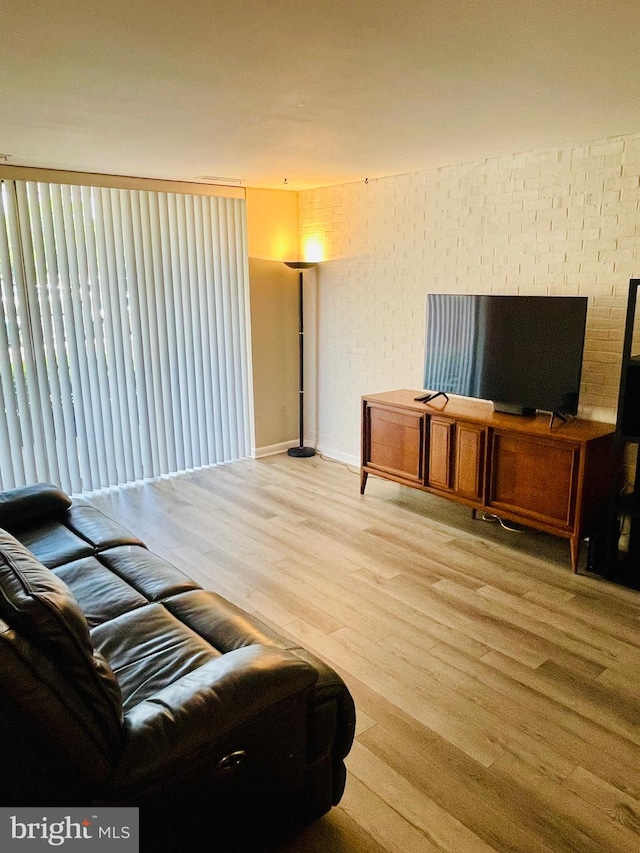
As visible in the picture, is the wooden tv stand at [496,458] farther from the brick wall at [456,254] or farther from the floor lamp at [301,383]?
the floor lamp at [301,383]

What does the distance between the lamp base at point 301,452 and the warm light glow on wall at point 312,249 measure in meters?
1.73

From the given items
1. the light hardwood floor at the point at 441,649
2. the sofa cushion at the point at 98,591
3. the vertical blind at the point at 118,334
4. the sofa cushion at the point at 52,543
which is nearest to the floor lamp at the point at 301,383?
the vertical blind at the point at 118,334

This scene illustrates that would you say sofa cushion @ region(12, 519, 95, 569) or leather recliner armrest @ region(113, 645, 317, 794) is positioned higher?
leather recliner armrest @ region(113, 645, 317, 794)

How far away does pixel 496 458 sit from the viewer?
3727 mm

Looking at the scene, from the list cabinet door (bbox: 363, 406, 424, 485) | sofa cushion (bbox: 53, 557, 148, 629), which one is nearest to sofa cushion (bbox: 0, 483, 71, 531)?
sofa cushion (bbox: 53, 557, 148, 629)

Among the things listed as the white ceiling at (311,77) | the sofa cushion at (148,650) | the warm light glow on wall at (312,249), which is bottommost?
the sofa cushion at (148,650)

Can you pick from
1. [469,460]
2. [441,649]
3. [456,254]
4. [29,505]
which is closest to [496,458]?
[469,460]

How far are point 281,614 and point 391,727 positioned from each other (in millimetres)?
908

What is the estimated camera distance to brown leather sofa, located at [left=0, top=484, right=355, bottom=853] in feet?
4.17

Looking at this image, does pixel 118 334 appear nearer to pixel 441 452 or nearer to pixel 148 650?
pixel 441 452

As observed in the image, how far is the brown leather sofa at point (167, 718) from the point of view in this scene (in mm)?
1272

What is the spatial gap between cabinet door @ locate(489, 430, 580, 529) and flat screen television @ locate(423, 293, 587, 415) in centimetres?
29

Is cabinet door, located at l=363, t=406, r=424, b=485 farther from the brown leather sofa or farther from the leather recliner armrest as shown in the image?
the leather recliner armrest

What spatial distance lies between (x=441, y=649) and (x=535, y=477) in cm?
127
